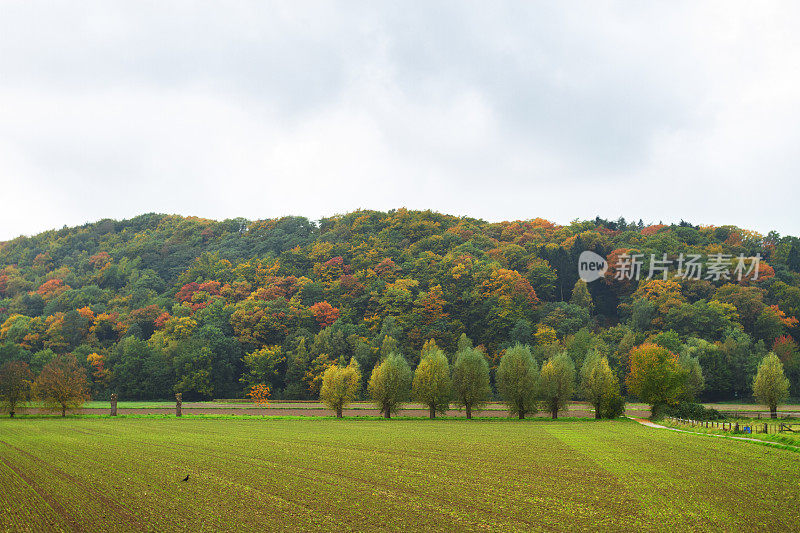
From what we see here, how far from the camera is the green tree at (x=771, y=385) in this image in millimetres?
74562

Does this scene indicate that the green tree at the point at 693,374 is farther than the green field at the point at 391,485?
Yes

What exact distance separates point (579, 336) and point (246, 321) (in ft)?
194

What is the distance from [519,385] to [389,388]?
1544 centimetres

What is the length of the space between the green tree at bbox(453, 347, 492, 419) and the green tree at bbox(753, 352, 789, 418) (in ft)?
118

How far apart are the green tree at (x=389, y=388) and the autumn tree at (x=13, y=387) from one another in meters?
39.6

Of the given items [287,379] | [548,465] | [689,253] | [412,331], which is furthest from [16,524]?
[689,253]

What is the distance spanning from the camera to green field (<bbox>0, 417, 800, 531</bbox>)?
16.2m

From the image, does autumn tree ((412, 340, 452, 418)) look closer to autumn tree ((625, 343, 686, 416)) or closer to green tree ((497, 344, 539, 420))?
green tree ((497, 344, 539, 420))

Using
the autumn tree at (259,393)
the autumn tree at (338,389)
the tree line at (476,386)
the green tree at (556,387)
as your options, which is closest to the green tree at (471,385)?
the tree line at (476,386)

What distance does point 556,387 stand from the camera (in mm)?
70750

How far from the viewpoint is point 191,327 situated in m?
104

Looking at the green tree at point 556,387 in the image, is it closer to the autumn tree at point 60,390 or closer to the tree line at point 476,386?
the tree line at point 476,386

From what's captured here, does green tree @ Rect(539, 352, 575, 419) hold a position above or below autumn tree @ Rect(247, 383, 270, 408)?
above

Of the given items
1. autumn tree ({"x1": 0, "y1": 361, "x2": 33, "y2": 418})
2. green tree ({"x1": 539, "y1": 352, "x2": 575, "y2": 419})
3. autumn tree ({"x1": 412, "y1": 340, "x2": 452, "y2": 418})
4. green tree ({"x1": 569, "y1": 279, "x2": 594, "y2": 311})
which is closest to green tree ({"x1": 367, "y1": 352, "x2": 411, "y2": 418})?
autumn tree ({"x1": 412, "y1": 340, "x2": 452, "y2": 418})
